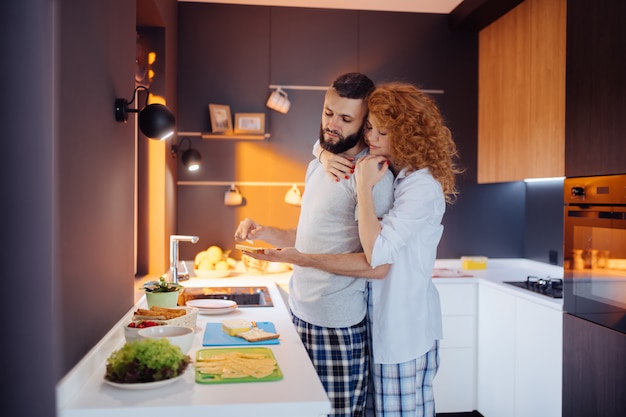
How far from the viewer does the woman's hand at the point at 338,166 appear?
6.97 feet

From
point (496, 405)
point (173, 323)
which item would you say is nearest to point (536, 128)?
point (496, 405)

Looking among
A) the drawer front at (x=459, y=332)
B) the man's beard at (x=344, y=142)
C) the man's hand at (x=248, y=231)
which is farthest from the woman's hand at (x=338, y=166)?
the drawer front at (x=459, y=332)

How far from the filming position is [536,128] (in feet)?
11.3

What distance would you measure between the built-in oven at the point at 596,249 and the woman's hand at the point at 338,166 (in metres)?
1.00

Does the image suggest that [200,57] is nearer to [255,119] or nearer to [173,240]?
[255,119]

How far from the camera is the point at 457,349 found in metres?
3.66

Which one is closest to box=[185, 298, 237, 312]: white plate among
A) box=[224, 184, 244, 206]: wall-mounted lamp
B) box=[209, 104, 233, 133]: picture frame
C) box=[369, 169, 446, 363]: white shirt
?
box=[369, 169, 446, 363]: white shirt

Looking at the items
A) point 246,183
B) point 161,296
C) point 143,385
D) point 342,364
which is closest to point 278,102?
point 246,183

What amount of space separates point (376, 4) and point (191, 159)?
62.3 inches

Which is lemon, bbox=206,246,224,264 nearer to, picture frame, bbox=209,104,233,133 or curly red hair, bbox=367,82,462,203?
picture frame, bbox=209,104,233,133

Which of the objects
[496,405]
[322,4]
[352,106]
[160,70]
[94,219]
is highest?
[322,4]

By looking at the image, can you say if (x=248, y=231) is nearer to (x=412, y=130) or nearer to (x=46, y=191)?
(x=412, y=130)

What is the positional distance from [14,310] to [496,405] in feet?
9.26

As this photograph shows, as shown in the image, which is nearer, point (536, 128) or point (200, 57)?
point (536, 128)
